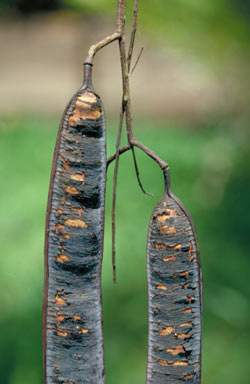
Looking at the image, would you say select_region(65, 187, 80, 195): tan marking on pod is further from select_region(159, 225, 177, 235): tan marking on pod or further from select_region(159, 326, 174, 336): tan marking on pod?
select_region(159, 326, 174, 336): tan marking on pod

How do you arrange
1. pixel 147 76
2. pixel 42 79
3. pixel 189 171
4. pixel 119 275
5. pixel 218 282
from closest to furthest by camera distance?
pixel 218 282
pixel 119 275
pixel 189 171
pixel 147 76
pixel 42 79

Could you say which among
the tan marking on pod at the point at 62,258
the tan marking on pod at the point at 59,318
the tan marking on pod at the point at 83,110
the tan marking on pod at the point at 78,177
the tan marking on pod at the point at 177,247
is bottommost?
the tan marking on pod at the point at 59,318

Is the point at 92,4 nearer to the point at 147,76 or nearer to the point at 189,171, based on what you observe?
the point at 189,171

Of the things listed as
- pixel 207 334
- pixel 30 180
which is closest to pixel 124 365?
pixel 207 334

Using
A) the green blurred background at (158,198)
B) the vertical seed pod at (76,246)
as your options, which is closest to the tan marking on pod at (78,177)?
the vertical seed pod at (76,246)

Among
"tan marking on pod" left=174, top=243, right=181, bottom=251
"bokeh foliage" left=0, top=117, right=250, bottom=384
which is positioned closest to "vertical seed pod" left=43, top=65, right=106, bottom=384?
"tan marking on pod" left=174, top=243, right=181, bottom=251

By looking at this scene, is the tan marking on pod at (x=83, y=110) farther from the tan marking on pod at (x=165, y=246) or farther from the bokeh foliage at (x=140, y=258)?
the bokeh foliage at (x=140, y=258)
